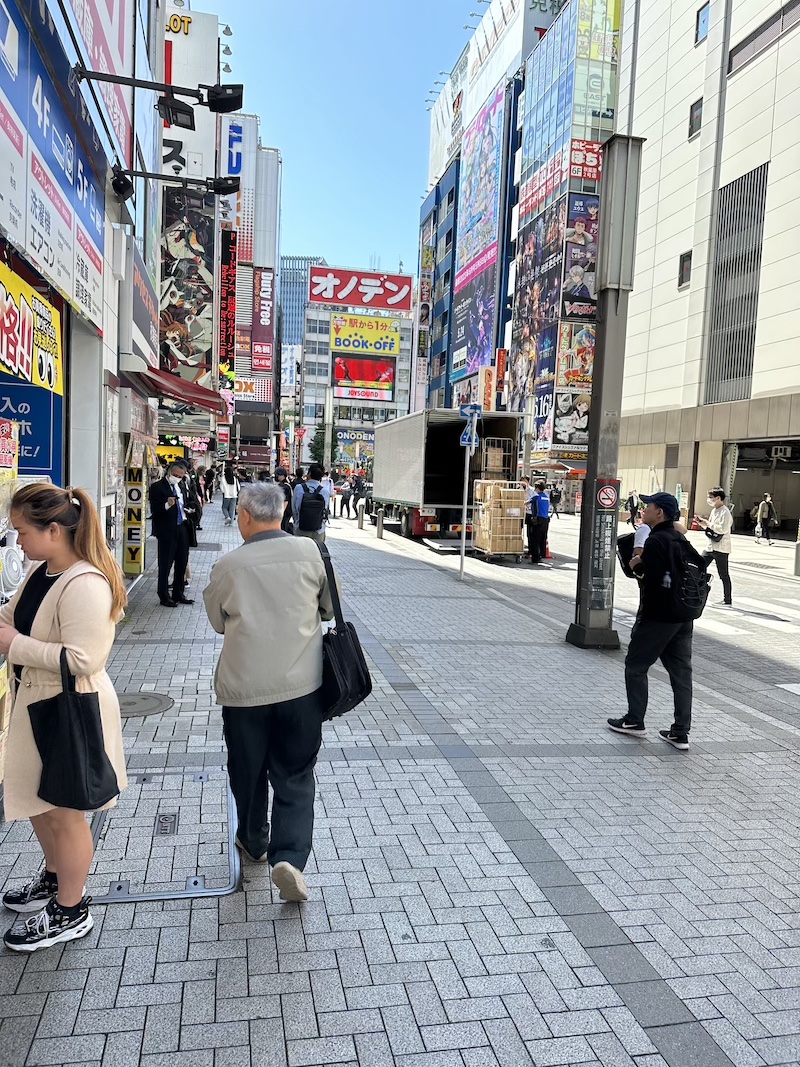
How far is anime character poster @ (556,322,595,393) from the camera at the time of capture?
46.0m

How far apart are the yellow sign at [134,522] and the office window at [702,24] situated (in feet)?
139

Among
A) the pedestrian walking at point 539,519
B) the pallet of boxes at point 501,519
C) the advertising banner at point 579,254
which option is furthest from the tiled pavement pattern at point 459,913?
the advertising banner at point 579,254

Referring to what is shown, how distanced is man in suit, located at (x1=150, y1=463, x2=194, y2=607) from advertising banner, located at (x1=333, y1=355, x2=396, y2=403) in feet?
175

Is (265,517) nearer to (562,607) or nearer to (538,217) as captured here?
(562,607)

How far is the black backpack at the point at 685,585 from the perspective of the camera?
5199mm

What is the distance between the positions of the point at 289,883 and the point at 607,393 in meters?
6.61

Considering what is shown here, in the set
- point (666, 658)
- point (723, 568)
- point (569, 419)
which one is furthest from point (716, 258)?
point (666, 658)

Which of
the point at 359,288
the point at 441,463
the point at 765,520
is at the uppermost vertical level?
the point at 359,288

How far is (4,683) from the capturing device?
4.16 meters

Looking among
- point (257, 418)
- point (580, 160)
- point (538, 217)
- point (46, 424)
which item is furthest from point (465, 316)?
point (46, 424)

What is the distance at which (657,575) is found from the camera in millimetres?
5262

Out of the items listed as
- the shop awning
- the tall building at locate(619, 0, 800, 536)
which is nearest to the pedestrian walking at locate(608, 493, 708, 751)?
the shop awning

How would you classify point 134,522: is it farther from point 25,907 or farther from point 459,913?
point 459,913

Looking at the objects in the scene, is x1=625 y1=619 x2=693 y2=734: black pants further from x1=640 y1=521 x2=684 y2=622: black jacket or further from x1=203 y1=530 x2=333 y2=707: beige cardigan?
x1=203 y1=530 x2=333 y2=707: beige cardigan
